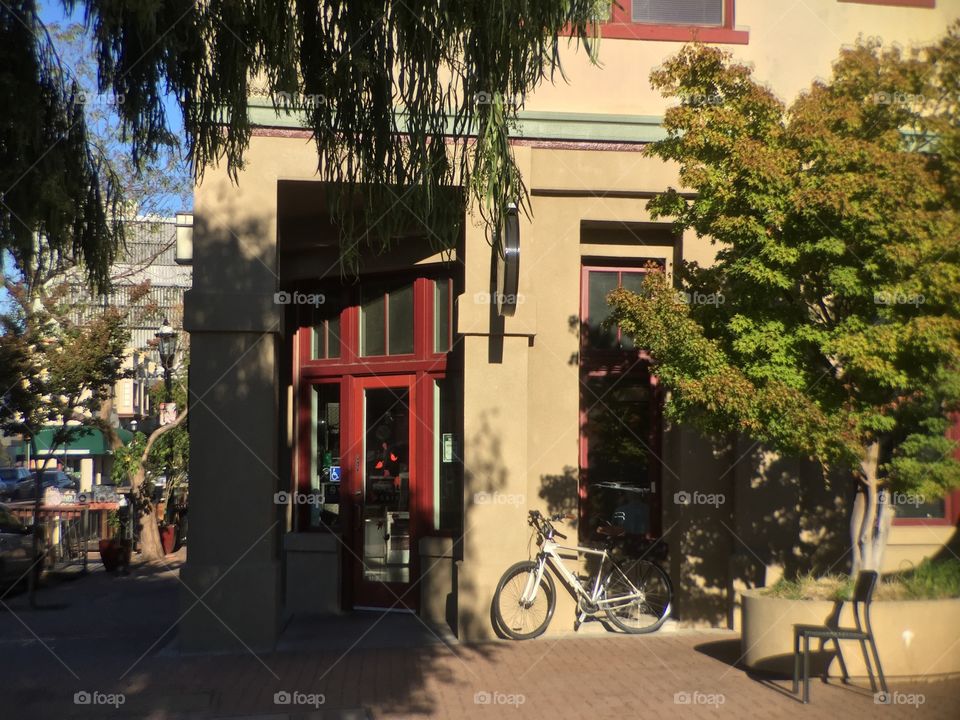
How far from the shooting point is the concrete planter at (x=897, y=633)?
771 centimetres

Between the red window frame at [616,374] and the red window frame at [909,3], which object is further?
the red window frame at [616,374]

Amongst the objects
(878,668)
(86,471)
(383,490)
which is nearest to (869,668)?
(878,668)

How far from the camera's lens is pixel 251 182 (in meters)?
10.4

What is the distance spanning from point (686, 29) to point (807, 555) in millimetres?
5555

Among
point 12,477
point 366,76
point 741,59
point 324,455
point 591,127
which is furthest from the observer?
point 12,477

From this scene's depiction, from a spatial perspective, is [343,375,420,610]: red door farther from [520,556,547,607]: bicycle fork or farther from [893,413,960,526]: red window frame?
[893,413,960,526]: red window frame

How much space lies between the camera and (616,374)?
11.2m

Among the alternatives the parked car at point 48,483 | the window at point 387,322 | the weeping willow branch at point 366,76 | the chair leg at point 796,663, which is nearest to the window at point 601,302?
the window at point 387,322

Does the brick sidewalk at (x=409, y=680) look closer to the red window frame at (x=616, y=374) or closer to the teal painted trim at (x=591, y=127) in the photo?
the red window frame at (x=616, y=374)

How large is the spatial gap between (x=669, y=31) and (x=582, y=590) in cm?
589

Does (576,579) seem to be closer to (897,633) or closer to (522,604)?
(522,604)

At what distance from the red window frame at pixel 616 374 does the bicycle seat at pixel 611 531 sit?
0.30 metres

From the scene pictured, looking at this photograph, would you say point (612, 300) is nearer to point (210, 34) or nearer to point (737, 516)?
point (737, 516)

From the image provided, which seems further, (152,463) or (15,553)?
(152,463)
